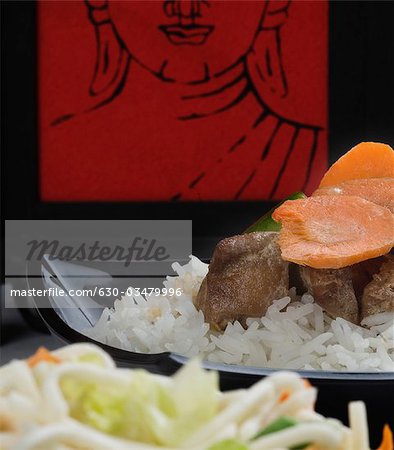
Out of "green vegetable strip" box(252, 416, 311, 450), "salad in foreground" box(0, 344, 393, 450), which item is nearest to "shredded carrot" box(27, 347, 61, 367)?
"salad in foreground" box(0, 344, 393, 450)

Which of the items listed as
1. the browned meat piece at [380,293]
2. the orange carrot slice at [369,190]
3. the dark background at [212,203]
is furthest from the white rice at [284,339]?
the dark background at [212,203]

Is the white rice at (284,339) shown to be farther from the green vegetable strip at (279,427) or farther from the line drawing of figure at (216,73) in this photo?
the line drawing of figure at (216,73)

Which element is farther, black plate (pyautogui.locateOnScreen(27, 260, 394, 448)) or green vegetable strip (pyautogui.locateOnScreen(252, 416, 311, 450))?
black plate (pyautogui.locateOnScreen(27, 260, 394, 448))

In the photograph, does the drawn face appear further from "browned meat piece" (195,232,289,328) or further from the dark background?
"browned meat piece" (195,232,289,328)

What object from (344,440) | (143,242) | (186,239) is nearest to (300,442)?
(344,440)

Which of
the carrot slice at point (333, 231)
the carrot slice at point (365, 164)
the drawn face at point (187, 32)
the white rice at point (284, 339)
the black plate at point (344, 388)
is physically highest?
the drawn face at point (187, 32)

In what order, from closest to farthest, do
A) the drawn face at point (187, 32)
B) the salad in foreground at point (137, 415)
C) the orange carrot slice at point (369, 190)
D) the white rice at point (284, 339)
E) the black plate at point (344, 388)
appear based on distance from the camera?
the salad in foreground at point (137, 415) < the black plate at point (344, 388) < the white rice at point (284, 339) < the orange carrot slice at point (369, 190) < the drawn face at point (187, 32)
